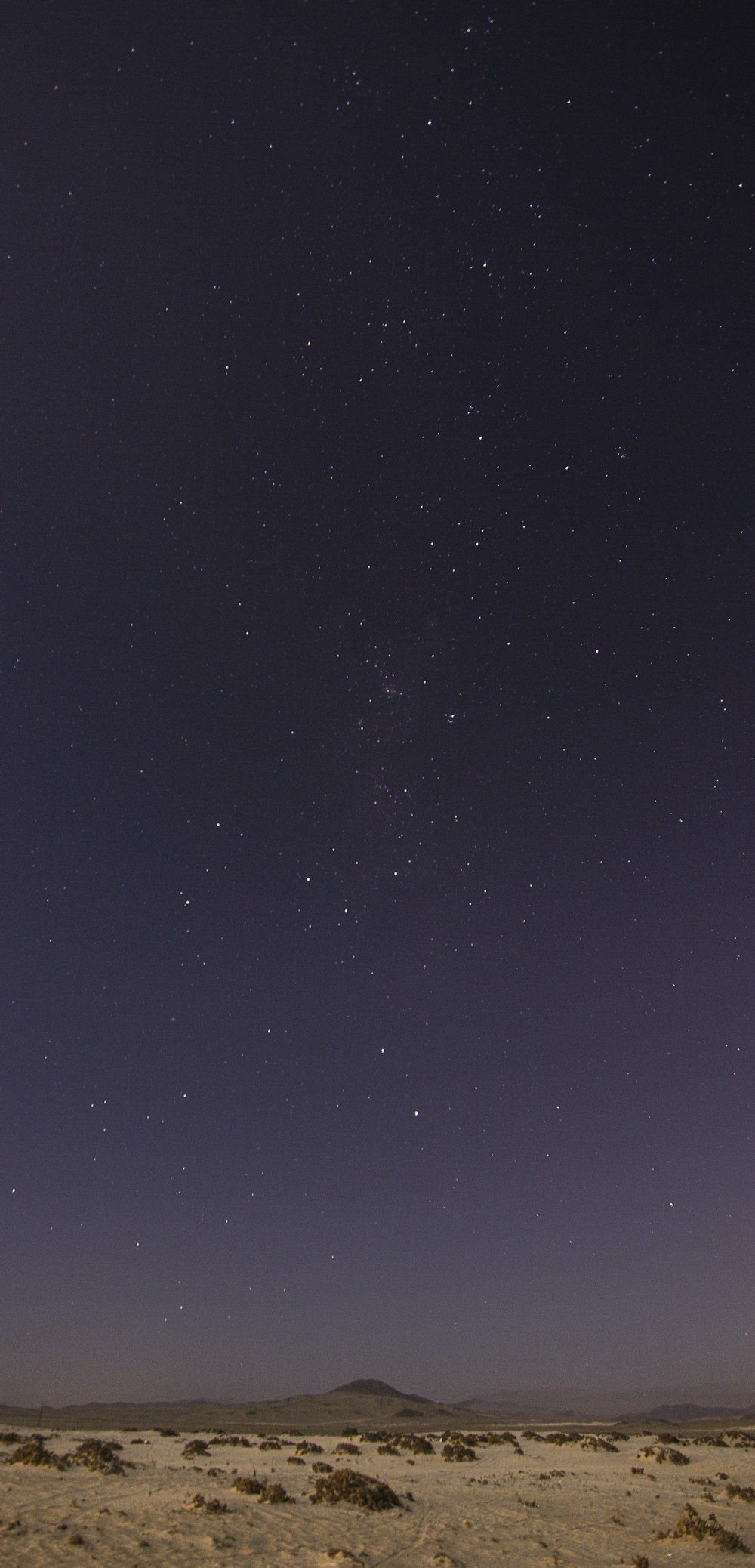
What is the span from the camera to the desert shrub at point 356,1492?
17.7 m

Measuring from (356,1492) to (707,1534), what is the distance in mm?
7664

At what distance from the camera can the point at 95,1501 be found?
53.7ft

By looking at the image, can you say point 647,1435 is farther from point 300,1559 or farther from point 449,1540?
point 300,1559

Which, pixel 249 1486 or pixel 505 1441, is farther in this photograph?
pixel 505 1441

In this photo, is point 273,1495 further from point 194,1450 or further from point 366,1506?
point 194,1450

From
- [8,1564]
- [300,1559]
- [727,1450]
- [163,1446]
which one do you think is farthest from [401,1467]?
[727,1450]

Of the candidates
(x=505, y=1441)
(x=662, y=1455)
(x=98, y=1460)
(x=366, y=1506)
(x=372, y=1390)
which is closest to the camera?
(x=366, y=1506)

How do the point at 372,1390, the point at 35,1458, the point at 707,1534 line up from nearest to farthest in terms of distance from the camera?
the point at 707,1534, the point at 35,1458, the point at 372,1390

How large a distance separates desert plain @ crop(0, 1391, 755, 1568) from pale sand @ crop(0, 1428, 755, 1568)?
5 centimetres

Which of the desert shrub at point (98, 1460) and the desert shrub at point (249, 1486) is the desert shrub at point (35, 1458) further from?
the desert shrub at point (249, 1486)

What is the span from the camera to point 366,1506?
691 inches

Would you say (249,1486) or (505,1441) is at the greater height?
(249,1486)

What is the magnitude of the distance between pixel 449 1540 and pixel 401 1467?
11873 mm

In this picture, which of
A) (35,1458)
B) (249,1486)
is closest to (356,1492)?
(249,1486)
